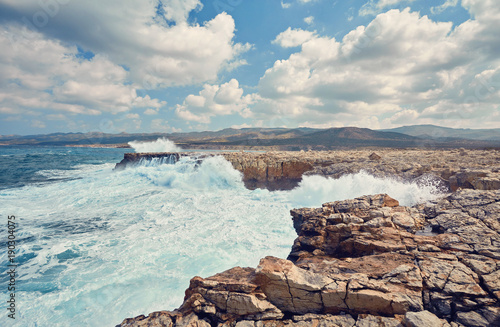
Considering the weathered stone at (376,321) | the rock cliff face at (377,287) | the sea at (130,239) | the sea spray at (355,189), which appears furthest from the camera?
the sea spray at (355,189)

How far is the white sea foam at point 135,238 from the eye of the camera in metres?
7.88

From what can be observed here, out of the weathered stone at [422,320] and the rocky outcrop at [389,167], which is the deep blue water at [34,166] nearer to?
the rocky outcrop at [389,167]

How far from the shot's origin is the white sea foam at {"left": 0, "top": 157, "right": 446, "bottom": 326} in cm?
788

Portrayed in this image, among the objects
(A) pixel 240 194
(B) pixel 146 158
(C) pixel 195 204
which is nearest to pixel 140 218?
(C) pixel 195 204

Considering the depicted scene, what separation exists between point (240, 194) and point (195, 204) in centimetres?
566

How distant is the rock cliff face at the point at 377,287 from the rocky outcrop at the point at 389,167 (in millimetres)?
7126

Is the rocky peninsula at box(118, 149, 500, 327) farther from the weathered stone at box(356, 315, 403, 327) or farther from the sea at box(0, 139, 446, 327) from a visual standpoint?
the sea at box(0, 139, 446, 327)

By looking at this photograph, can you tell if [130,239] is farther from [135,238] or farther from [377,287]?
[377,287]

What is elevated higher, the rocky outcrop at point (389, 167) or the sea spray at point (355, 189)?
the rocky outcrop at point (389, 167)

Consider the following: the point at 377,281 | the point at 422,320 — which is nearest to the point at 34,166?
the point at 377,281

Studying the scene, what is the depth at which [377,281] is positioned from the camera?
197 inches

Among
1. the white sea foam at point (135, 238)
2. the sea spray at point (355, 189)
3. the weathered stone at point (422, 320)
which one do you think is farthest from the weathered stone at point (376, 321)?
the sea spray at point (355, 189)

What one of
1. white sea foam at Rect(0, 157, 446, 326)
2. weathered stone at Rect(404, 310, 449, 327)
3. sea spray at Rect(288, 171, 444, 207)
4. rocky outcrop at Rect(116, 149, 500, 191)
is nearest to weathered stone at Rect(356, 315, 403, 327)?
weathered stone at Rect(404, 310, 449, 327)

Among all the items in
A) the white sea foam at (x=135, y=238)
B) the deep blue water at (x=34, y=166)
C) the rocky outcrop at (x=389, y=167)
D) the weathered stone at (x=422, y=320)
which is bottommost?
the white sea foam at (x=135, y=238)
